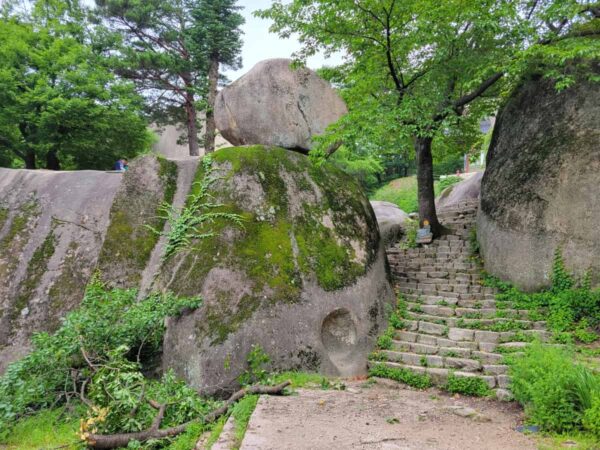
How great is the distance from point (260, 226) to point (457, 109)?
6.60m

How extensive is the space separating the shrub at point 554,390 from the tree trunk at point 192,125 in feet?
49.2

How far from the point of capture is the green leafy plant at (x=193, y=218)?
23.1ft

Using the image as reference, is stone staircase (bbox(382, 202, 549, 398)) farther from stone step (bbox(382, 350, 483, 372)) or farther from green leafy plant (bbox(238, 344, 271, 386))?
green leafy plant (bbox(238, 344, 271, 386))

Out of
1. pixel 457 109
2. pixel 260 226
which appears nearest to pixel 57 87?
pixel 260 226

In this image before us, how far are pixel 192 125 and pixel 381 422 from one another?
15.2m

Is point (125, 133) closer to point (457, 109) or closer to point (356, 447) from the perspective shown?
point (457, 109)

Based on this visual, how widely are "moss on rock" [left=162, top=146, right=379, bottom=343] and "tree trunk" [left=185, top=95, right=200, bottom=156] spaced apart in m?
8.90

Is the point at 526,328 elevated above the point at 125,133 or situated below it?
below

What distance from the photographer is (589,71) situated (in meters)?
7.61

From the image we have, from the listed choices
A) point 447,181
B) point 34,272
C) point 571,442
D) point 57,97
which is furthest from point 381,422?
point 447,181

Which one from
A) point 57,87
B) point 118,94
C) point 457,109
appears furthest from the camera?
point 118,94

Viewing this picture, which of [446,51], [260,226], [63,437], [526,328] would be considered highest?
[446,51]

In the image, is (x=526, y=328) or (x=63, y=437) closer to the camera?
(x=63, y=437)

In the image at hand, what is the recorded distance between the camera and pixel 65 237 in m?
7.96
